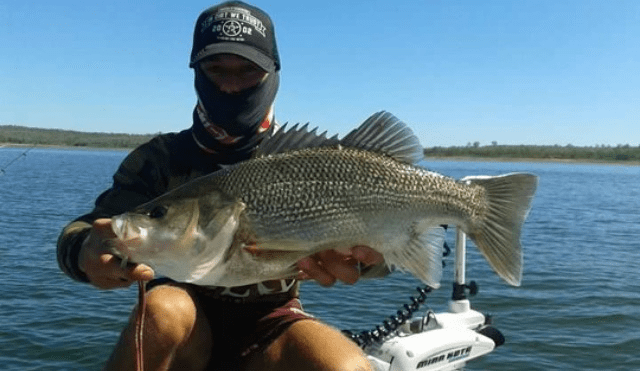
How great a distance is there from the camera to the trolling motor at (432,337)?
222 inches

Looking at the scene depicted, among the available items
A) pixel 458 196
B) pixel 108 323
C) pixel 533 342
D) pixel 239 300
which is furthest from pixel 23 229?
pixel 458 196

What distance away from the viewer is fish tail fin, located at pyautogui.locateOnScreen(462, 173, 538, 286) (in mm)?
3426

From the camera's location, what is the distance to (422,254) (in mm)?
3404

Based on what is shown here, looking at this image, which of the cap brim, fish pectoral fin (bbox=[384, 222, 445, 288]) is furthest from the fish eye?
the cap brim

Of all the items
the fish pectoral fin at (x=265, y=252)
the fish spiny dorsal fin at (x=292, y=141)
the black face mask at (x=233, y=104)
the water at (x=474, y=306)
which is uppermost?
the black face mask at (x=233, y=104)

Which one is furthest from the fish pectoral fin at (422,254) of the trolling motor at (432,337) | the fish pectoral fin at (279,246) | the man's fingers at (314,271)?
the trolling motor at (432,337)

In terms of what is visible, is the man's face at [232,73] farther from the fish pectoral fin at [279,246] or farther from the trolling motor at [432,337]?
the trolling motor at [432,337]

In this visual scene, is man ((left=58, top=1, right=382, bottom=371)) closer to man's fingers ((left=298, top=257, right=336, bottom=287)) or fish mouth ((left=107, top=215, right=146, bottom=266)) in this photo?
man's fingers ((left=298, top=257, right=336, bottom=287))

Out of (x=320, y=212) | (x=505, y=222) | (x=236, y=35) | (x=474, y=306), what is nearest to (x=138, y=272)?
(x=320, y=212)

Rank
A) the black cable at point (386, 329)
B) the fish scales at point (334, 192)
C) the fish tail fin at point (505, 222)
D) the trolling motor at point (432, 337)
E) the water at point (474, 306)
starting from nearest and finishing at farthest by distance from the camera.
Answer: the fish scales at point (334, 192) < the fish tail fin at point (505, 222) < the trolling motor at point (432, 337) < the black cable at point (386, 329) < the water at point (474, 306)

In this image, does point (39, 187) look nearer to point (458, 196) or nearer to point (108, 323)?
point (108, 323)

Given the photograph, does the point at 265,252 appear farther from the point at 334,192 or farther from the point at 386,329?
the point at 386,329

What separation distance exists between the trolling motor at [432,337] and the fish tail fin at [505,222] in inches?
70.2

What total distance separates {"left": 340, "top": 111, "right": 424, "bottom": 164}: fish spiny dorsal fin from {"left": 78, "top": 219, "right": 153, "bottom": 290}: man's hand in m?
1.19
